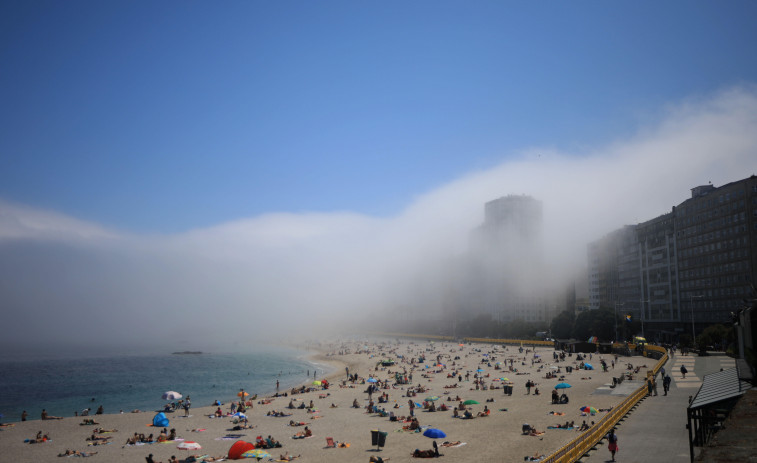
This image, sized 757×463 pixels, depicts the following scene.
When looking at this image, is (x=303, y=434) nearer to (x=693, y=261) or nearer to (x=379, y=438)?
(x=379, y=438)

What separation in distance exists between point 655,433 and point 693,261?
9736 cm

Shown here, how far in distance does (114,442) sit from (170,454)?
6878mm

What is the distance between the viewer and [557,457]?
61.7 feet

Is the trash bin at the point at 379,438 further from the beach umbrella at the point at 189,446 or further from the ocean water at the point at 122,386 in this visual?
the ocean water at the point at 122,386

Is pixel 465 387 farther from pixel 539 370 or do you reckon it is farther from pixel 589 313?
pixel 589 313

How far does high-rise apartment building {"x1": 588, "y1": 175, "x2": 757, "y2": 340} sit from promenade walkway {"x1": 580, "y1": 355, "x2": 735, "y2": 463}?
55633mm

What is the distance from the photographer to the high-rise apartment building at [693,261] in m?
92.5

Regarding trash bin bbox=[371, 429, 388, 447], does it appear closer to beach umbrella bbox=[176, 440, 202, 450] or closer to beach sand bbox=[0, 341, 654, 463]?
beach sand bbox=[0, 341, 654, 463]

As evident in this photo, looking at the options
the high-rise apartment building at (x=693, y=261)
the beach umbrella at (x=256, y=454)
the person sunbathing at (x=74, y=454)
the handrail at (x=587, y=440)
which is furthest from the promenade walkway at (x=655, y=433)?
the high-rise apartment building at (x=693, y=261)

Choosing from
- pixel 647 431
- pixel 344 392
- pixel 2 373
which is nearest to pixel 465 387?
pixel 344 392

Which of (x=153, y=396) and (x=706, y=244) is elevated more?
(x=706, y=244)

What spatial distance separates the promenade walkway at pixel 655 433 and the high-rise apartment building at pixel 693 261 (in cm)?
5563

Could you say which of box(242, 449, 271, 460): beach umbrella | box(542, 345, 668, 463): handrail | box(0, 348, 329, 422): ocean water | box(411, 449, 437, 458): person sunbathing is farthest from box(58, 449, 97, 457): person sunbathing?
box(542, 345, 668, 463): handrail

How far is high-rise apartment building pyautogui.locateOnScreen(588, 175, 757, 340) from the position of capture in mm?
92500
